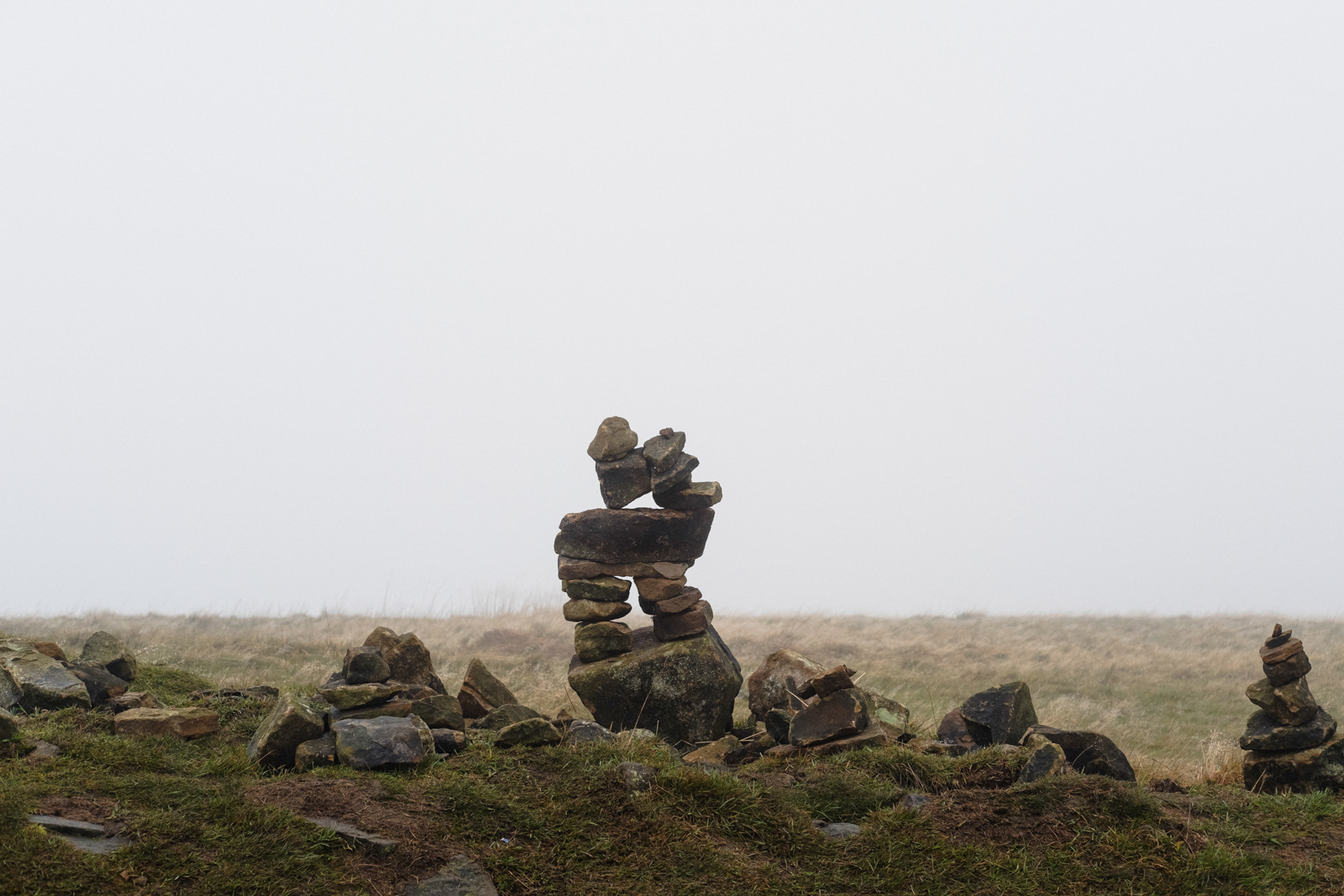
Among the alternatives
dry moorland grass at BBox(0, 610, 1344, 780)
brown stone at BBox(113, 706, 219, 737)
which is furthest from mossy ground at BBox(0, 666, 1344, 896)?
dry moorland grass at BBox(0, 610, 1344, 780)

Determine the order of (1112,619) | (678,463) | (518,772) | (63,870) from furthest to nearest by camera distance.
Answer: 1. (1112,619)
2. (678,463)
3. (518,772)
4. (63,870)

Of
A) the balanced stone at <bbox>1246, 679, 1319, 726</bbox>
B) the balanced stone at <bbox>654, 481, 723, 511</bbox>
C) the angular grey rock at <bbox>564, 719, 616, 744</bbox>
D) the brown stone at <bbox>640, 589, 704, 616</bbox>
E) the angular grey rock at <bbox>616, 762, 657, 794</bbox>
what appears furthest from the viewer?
the balanced stone at <bbox>654, 481, 723, 511</bbox>

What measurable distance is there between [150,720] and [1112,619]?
32987 mm

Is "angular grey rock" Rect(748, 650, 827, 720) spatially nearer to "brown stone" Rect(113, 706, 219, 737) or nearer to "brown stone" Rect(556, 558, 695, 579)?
"brown stone" Rect(556, 558, 695, 579)

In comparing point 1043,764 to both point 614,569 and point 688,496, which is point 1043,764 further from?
point 614,569

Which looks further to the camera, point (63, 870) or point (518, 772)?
point (518, 772)

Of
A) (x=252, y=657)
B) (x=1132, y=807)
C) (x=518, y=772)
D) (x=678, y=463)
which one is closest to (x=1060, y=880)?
(x=1132, y=807)

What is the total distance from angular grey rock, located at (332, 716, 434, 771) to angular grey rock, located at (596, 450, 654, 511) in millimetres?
4805

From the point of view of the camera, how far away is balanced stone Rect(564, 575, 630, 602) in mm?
11992

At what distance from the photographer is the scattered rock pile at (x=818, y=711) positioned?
9.33 metres

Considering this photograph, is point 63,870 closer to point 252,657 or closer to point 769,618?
point 252,657

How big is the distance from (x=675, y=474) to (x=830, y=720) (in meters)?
3.73

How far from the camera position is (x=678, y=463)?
12.0m

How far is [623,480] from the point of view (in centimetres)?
1202
